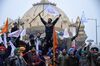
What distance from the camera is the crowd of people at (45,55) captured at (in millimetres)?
14624

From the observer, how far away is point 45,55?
1647 cm

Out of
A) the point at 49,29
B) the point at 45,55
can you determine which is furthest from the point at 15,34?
the point at 45,55

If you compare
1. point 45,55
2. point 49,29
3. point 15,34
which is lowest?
point 45,55

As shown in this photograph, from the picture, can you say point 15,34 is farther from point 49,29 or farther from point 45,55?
point 45,55

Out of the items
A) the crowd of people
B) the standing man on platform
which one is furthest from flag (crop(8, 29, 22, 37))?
the standing man on platform

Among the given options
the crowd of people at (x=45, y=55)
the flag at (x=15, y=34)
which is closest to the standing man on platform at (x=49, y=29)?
the crowd of people at (x=45, y=55)

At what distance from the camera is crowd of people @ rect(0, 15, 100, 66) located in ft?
48.0

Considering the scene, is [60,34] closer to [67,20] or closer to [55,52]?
[55,52]

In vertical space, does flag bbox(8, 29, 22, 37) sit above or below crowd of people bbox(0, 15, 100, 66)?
above

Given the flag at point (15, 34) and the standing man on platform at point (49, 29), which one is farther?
the standing man on platform at point (49, 29)

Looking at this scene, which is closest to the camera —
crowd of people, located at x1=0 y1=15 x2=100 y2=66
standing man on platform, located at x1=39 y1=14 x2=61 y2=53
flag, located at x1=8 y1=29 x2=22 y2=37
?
crowd of people, located at x1=0 y1=15 x2=100 y2=66

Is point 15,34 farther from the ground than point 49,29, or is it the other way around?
point 49,29

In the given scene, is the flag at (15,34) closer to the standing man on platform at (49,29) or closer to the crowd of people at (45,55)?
the crowd of people at (45,55)

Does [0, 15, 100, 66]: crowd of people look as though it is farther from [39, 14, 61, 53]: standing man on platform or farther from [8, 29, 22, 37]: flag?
[8, 29, 22, 37]: flag
